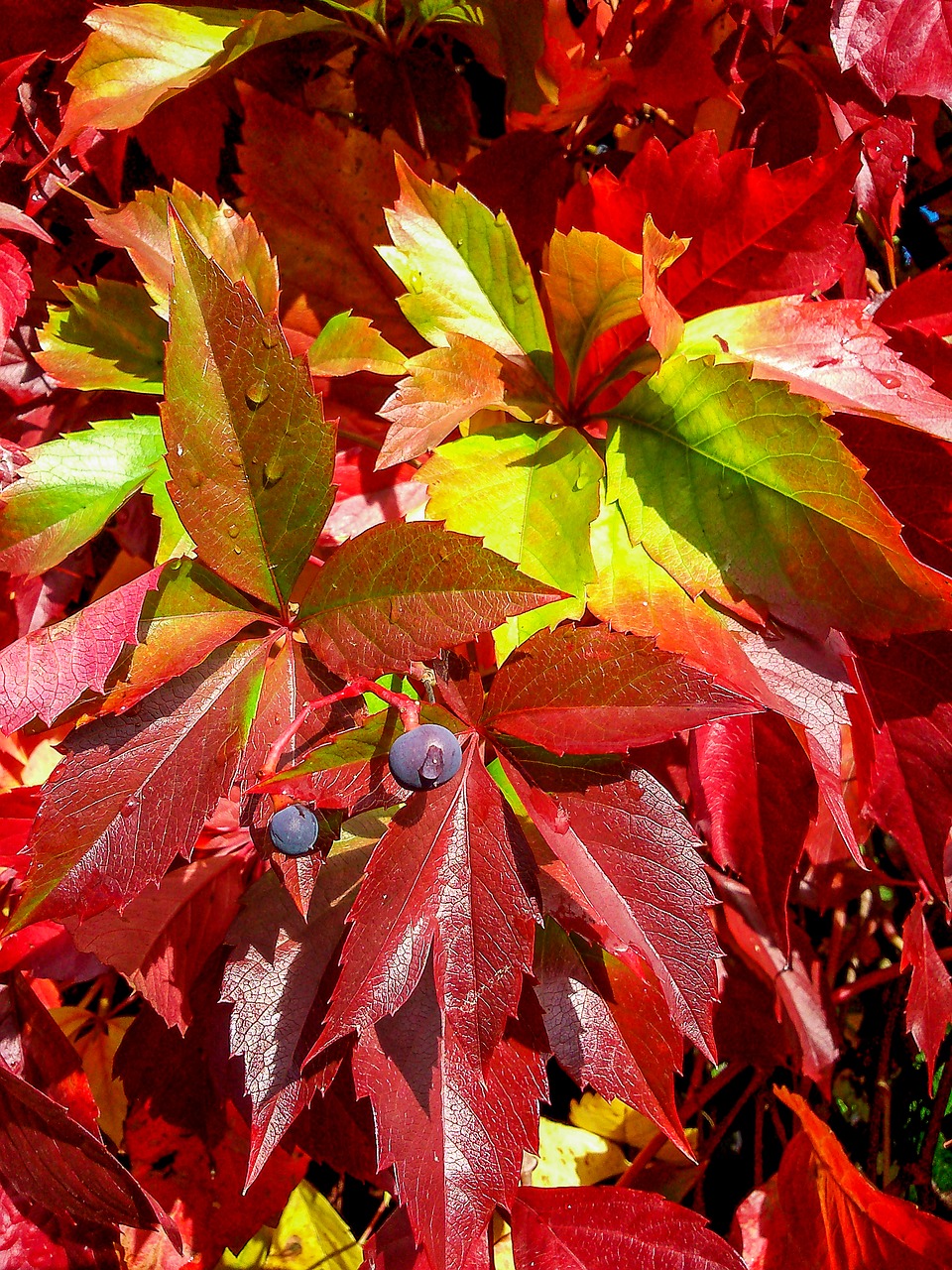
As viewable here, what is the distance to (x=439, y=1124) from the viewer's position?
593 millimetres

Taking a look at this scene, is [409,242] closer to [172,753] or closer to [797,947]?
[172,753]

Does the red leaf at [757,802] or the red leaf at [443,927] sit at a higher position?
the red leaf at [443,927]

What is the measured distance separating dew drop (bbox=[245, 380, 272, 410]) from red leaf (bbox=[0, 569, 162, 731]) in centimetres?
12

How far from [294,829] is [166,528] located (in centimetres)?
29

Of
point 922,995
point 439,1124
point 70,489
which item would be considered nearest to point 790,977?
point 922,995

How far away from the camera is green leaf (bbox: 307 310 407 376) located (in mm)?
673

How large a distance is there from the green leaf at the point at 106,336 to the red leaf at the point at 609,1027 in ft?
1.78

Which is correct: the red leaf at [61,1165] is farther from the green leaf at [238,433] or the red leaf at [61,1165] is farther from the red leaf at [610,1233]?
the green leaf at [238,433]

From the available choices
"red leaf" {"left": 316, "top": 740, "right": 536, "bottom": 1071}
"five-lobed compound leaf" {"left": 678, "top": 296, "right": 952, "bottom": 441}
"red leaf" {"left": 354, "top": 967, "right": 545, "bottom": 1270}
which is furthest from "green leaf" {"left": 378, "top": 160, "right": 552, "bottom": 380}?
"red leaf" {"left": 354, "top": 967, "right": 545, "bottom": 1270}

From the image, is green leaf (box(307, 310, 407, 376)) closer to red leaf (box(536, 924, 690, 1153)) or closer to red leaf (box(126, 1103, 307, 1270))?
red leaf (box(536, 924, 690, 1153))

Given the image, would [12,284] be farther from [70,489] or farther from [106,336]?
[70,489]

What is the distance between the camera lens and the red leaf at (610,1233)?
2.35 feet

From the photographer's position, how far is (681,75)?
2.25ft

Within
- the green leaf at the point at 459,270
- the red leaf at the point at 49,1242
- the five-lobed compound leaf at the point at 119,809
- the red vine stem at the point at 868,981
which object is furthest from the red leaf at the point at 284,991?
the red vine stem at the point at 868,981
